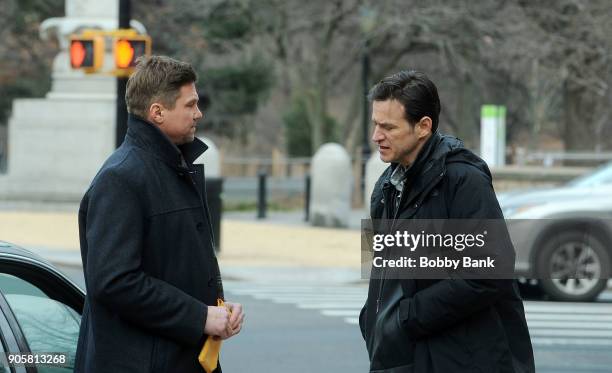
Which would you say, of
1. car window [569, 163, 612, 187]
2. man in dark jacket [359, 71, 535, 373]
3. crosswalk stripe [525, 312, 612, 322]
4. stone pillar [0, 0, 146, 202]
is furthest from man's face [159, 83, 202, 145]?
stone pillar [0, 0, 146, 202]

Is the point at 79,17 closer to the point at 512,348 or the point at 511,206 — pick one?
the point at 511,206

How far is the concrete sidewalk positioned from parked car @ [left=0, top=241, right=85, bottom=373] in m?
12.0

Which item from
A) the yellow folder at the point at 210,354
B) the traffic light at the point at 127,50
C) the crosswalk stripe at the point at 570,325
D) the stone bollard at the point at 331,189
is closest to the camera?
the yellow folder at the point at 210,354

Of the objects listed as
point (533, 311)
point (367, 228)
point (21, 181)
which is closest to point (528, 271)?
point (533, 311)

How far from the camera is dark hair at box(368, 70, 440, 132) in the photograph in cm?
411

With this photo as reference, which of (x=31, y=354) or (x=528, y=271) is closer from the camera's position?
(x=31, y=354)

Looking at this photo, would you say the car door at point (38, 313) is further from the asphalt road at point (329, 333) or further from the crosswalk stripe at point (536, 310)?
the crosswalk stripe at point (536, 310)

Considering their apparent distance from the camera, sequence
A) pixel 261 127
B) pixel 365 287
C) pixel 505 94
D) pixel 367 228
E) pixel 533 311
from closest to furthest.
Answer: pixel 367 228, pixel 533 311, pixel 365 287, pixel 505 94, pixel 261 127

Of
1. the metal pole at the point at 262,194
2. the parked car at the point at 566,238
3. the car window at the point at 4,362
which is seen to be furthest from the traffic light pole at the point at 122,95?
the car window at the point at 4,362

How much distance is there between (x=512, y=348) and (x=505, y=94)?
149ft

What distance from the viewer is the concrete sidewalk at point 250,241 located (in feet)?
Result: 56.7

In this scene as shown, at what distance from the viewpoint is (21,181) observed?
81.7 feet

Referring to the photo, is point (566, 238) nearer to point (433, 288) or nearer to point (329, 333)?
point (329, 333)

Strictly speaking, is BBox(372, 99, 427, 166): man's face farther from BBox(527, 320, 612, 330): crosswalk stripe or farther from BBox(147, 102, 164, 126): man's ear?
BBox(527, 320, 612, 330): crosswalk stripe
